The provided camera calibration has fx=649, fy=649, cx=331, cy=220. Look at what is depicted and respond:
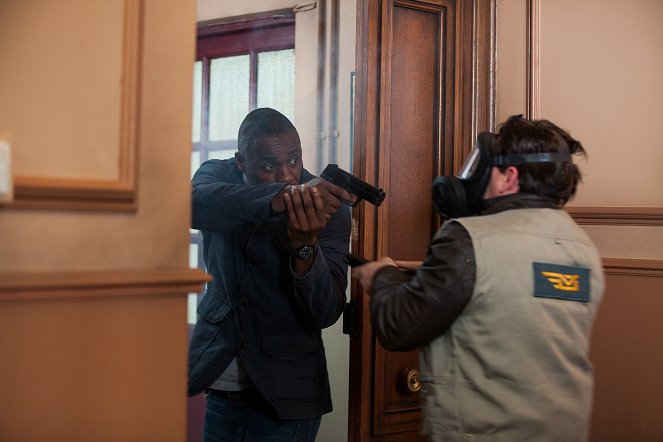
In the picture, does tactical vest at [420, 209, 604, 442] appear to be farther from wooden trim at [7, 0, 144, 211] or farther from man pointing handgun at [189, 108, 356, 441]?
wooden trim at [7, 0, 144, 211]

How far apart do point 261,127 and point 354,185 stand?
485 mm

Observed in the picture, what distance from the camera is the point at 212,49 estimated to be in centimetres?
331

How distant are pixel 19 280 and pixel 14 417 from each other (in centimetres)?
24

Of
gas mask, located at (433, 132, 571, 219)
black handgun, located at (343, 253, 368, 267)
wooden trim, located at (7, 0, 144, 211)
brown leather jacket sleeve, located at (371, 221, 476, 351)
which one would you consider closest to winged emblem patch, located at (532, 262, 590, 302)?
brown leather jacket sleeve, located at (371, 221, 476, 351)

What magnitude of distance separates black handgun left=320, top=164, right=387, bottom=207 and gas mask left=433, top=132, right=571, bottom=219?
8.2 inches

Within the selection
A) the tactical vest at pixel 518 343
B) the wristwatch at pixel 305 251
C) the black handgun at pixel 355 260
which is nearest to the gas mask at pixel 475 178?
the tactical vest at pixel 518 343

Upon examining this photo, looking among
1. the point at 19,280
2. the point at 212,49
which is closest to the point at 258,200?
the point at 19,280

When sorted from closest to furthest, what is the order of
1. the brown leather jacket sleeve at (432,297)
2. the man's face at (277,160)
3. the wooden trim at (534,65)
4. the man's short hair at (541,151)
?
the brown leather jacket sleeve at (432,297) < the man's short hair at (541,151) < the man's face at (277,160) < the wooden trim at (534,65)

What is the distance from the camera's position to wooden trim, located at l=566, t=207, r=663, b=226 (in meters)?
2.33

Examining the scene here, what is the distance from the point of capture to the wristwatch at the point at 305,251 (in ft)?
6.09

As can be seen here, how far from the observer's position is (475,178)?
1574 mm

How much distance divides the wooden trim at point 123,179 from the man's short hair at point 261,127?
35.3 inches

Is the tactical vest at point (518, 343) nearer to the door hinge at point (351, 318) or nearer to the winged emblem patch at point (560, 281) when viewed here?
the winged emblem patch at point (560, 281)

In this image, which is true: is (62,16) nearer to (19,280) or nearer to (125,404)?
(19,280)
